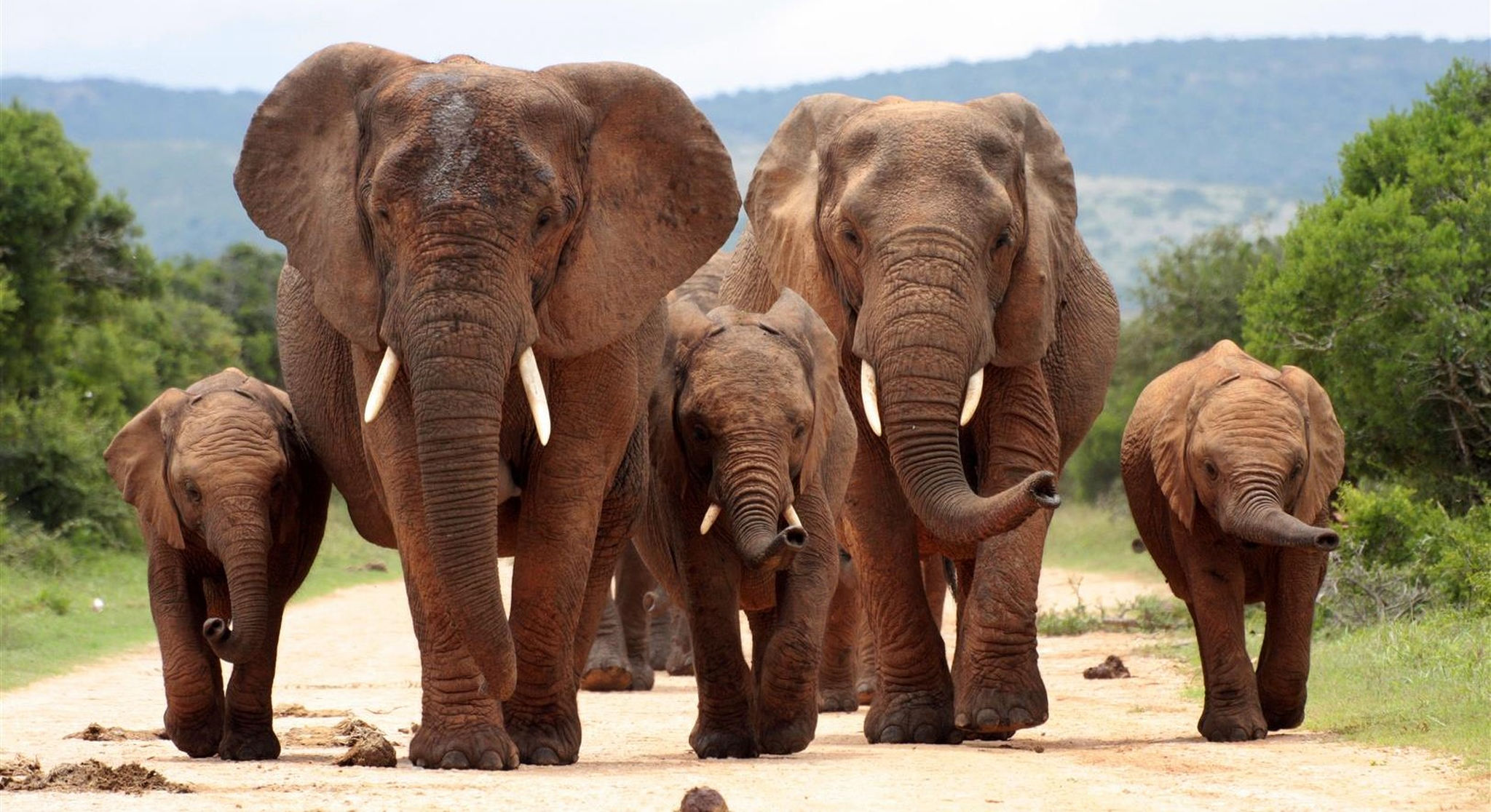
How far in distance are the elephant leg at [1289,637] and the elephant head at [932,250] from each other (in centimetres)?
142

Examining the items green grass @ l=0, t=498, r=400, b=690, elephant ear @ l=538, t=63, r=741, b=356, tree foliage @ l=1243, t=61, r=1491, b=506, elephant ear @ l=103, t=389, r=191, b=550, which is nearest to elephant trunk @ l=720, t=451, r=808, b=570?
elephant ear @ l=538, t=63, r=741, b=356

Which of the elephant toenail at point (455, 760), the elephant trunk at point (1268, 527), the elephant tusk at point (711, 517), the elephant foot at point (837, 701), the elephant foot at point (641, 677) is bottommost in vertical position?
the elephant foot at point (641, 677)

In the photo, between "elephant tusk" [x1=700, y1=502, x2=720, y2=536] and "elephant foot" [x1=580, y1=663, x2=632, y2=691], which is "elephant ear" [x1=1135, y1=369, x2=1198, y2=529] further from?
"elephant foot" [x1=580, y1=663, x2=632, y2=691]

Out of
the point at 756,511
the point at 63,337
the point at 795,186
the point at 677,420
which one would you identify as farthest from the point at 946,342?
the point at 63,337

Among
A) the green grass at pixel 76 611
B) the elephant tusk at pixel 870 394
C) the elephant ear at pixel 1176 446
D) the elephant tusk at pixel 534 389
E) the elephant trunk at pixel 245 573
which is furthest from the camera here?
the green grass at pixel 76 611

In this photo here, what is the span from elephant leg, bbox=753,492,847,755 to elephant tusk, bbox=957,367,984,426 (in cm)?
77

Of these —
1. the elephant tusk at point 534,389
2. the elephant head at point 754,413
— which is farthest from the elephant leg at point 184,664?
the elephant tusk at point 534,389

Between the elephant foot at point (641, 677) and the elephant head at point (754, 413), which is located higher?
the elephant head at point (754, 413)

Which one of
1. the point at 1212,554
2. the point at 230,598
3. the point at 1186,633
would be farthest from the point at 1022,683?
the point at 1186,633

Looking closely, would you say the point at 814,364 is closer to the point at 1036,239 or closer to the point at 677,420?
the point at 677,420

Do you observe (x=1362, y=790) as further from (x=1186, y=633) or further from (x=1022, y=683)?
(x=1186, y=633)

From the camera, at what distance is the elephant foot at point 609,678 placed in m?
13.1

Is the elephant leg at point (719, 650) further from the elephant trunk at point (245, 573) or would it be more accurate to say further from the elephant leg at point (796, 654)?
the elephant trunk at point (245, 573)

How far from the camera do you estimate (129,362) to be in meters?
28.7
